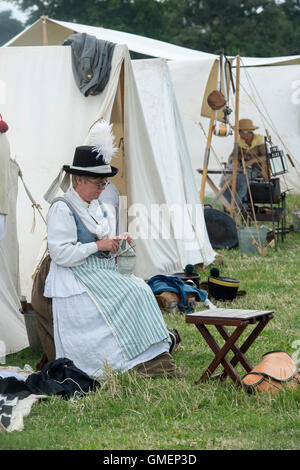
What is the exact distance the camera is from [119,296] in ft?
12.1

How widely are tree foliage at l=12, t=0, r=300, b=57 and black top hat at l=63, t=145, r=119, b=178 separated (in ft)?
62.4

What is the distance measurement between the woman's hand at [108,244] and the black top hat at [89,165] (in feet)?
1.03

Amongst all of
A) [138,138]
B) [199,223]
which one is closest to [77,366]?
[138,138]

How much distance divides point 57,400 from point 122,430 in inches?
18.6

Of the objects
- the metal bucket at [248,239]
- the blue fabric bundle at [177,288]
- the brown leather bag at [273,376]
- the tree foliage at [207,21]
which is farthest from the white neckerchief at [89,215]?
the tree foliage at [207,21]

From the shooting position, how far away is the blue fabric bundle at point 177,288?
5332 millimetres

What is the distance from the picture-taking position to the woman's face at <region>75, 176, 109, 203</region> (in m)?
3.75

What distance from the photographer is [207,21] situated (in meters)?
23.1

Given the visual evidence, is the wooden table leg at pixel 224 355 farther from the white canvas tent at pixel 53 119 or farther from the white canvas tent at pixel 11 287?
the white canvas tent at pixel 53 119

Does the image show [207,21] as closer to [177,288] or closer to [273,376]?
[177,288]

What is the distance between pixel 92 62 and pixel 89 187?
70.8 inches

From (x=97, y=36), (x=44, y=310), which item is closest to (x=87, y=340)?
(x=44, y=310)

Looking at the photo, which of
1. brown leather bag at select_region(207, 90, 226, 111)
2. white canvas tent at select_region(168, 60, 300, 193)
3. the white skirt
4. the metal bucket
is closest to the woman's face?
the white skirt
